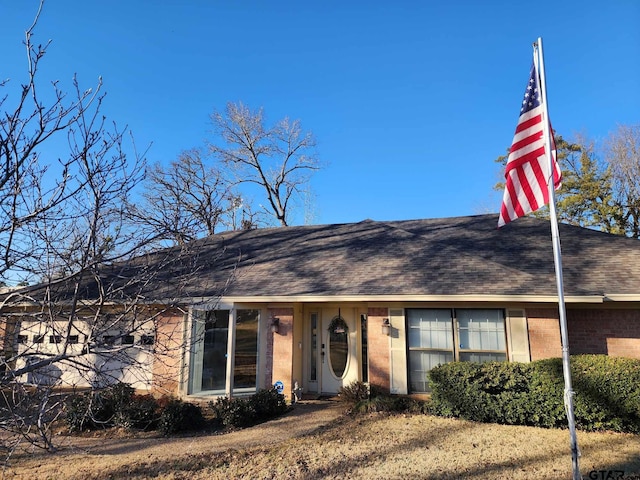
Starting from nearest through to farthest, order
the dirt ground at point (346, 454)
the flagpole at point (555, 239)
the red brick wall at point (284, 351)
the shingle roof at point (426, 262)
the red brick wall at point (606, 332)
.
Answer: the flagpole at point (555, 239), the dirt ground at point (346, 454), the red brick wall at point (606, 332), the shingle roof at point (426, 262), the red brick wall at point (284, 351)

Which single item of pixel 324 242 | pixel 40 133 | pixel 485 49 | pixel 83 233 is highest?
pixel 485 49

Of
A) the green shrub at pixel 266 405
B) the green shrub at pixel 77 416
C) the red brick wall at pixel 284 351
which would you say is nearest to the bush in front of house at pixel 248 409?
the green shrub at pixel 266 405

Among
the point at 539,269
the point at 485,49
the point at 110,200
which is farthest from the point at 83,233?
the point at 485,49

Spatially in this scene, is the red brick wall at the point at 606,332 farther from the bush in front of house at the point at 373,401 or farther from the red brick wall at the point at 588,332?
the bush in front of house at the point at 373,401

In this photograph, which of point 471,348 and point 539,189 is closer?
point 539,189

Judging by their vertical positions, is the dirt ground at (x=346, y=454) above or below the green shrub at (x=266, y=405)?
below

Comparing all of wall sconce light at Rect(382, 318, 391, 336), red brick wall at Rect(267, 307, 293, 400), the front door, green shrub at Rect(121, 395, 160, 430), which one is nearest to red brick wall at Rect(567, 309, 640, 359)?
wall sconce light at Rect(382, 318, 391, 336)

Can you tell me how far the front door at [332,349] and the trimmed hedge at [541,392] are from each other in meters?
2.58

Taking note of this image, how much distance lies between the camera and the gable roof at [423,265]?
836 centimetres

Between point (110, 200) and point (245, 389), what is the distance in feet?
22.7

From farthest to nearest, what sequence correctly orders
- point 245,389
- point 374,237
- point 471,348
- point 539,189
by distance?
1. point 374,237
2. point 245,389
3. point 471,348
4. point 539,189

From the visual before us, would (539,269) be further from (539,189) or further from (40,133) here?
(40,133)

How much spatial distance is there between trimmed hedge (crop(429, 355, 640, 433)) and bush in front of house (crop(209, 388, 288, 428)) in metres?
3.29

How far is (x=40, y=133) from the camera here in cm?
379
